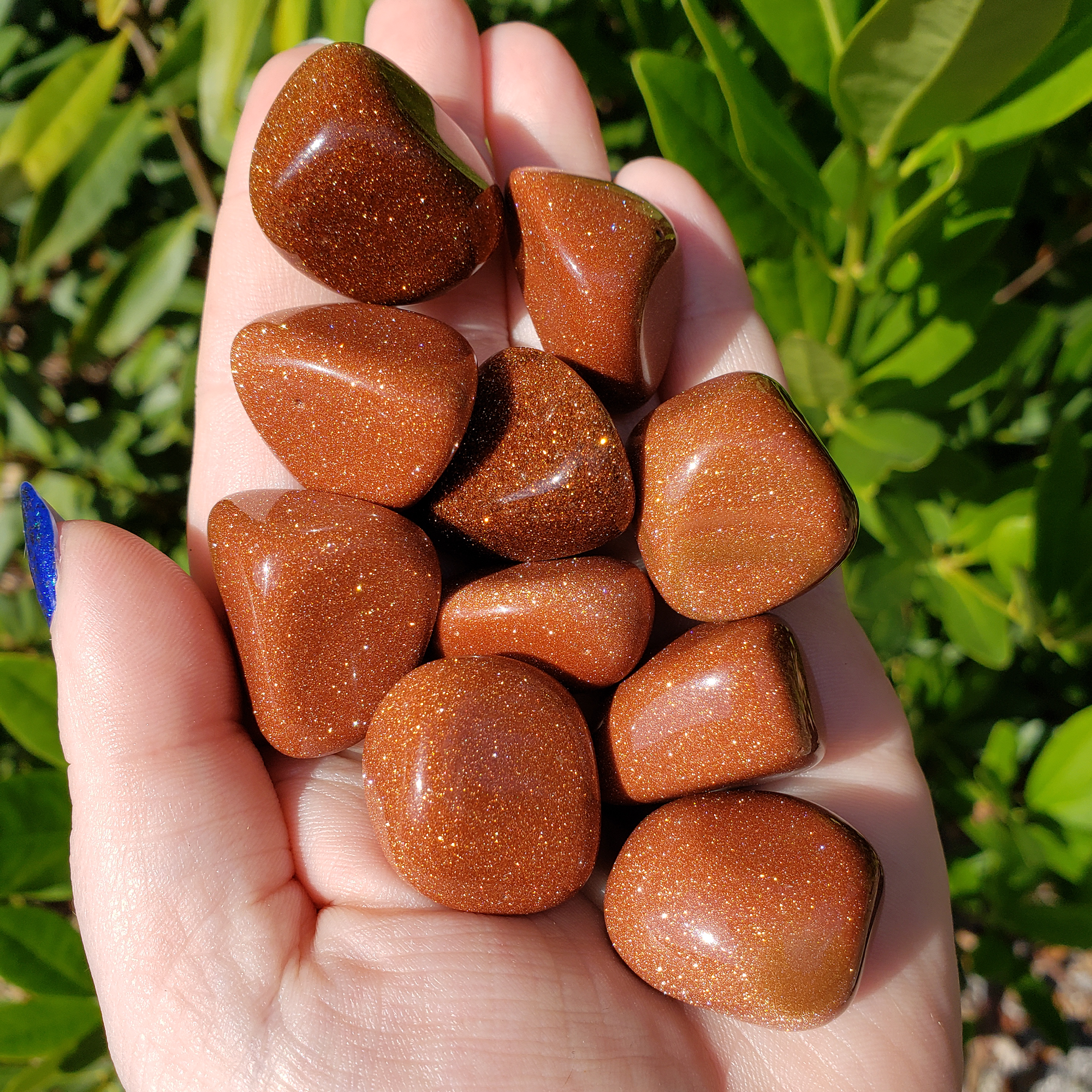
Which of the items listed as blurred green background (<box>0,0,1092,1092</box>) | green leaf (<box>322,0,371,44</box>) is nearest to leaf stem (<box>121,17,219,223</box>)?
blurred green background (<box>0,0,1092,1092</box>)

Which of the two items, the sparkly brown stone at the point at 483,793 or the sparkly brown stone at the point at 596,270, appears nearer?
the sparkly brown stone at the point at 483,793

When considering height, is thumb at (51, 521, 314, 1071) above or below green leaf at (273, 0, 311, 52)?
below

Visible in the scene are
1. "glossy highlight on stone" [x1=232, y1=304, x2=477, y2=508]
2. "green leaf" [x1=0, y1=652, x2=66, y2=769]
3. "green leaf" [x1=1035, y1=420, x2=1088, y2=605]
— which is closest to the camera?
"glossy highlight on stone" [x1=232, y1=304, x2=477, y2=508]

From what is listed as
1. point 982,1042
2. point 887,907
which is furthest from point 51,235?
point 982,1042

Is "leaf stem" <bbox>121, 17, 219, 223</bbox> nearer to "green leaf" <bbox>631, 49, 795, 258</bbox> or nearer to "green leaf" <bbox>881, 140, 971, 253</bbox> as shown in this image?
"green leaf" <bbox>631, 49, 795, 258</bbox>

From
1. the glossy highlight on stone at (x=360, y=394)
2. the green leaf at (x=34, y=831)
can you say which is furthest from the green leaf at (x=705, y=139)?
the green leaf at (x=34, y=831)

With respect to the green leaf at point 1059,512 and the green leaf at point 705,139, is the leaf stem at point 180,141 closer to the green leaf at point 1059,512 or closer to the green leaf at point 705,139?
the green leaf at point 705,139
